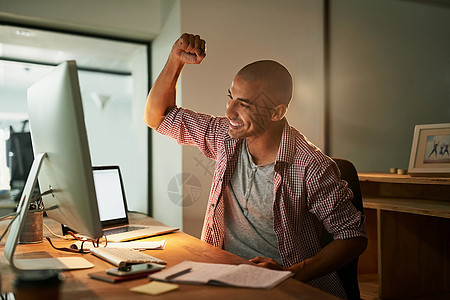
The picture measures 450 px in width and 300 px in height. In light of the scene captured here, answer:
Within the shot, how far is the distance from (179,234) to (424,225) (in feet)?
4.93

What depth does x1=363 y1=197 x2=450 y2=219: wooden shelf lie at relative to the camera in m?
1.97

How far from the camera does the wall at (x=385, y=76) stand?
2.64 m

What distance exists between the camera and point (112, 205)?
191 centimetres

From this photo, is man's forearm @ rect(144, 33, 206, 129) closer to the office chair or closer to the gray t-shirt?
the gray t-shirt

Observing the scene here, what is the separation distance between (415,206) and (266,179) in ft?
3.10

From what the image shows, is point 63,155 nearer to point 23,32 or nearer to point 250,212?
point 250,212

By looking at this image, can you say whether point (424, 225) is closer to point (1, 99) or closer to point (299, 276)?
point (299, 276)

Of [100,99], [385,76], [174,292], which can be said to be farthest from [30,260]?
[385,76]

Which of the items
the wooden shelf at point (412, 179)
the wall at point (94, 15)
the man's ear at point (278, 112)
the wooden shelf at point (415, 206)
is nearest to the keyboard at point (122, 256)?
the man's ear at point (278, 112)

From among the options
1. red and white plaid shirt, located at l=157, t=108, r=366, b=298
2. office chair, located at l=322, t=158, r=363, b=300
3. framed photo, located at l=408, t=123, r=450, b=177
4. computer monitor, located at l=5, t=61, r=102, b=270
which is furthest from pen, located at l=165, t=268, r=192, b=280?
framed photo, located at l=408, t=123, r=450, b=177

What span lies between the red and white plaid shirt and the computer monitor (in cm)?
67

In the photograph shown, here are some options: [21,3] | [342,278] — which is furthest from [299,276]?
[21,3]

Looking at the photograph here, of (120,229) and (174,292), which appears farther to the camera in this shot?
(120,229)

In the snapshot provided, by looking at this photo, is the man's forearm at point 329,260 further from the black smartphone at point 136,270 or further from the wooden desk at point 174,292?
the black smartphone at point 136,270
